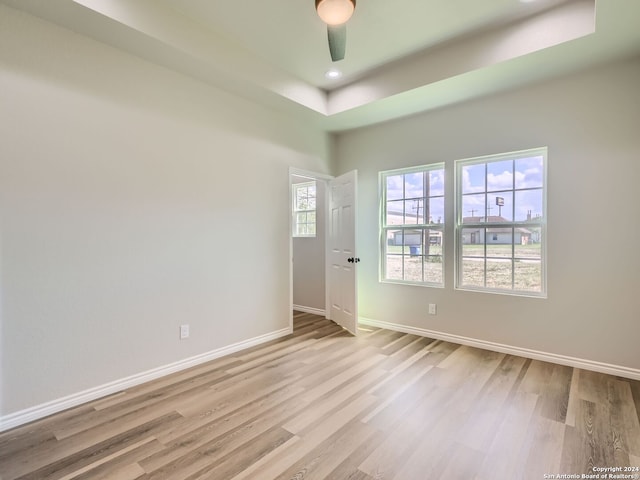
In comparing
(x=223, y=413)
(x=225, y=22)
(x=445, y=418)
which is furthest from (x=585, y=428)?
(x=225, y=22)

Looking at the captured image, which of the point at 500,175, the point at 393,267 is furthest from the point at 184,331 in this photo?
the point at 500,175

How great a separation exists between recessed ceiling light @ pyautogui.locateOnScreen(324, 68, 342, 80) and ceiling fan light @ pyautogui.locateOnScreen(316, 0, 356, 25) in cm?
160

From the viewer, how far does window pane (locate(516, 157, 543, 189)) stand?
3.23 meters

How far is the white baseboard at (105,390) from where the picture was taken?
2.15 metres

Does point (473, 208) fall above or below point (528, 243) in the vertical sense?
above

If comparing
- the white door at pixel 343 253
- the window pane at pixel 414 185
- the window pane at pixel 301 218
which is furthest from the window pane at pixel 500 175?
the window pane at pixel 301 218

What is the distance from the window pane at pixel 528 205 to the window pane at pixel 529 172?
0.23 ft

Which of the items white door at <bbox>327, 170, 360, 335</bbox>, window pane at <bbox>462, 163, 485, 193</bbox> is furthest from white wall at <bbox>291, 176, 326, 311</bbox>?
window pane at <bbox>462, 163, 485, 193</bbox>

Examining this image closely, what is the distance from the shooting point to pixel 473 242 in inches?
144

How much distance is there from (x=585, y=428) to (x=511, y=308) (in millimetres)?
1412

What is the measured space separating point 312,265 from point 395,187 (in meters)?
1.80

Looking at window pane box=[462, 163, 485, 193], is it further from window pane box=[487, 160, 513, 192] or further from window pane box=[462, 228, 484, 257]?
window pane box=[462, 228, 484, 257]

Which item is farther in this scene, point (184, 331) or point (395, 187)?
point (395, 187)

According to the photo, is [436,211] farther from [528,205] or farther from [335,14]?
[335,14]
